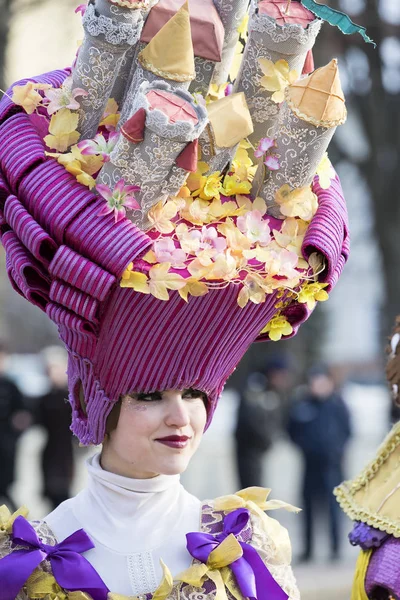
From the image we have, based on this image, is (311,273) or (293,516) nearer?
(311,273)

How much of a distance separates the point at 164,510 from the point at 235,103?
114 centimetres

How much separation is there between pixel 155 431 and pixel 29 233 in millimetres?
639

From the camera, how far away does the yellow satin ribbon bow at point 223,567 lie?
328 centimetres

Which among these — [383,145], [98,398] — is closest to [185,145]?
[98,398]

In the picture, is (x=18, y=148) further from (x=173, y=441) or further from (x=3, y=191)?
(x=173, y=441)

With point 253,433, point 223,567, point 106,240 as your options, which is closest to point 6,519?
point 223,567

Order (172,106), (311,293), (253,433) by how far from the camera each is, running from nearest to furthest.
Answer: (172,106)
(311,293)
(253,433)

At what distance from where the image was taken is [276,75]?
3.29m

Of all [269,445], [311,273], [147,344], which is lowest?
[269,445]

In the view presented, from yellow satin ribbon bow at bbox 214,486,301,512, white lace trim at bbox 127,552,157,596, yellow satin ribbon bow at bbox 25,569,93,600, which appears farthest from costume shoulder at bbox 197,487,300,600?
yellow satin ribbon bow at bbox 25,569,93,600

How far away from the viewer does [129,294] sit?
3.14 metres

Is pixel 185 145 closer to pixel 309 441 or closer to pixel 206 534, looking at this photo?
pixel 206 534

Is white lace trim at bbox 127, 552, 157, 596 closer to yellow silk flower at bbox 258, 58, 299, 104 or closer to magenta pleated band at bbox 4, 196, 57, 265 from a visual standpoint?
magenta pleated band at bbox 4, 196, 57, 265

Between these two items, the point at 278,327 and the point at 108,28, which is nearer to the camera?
the point at 108,28
